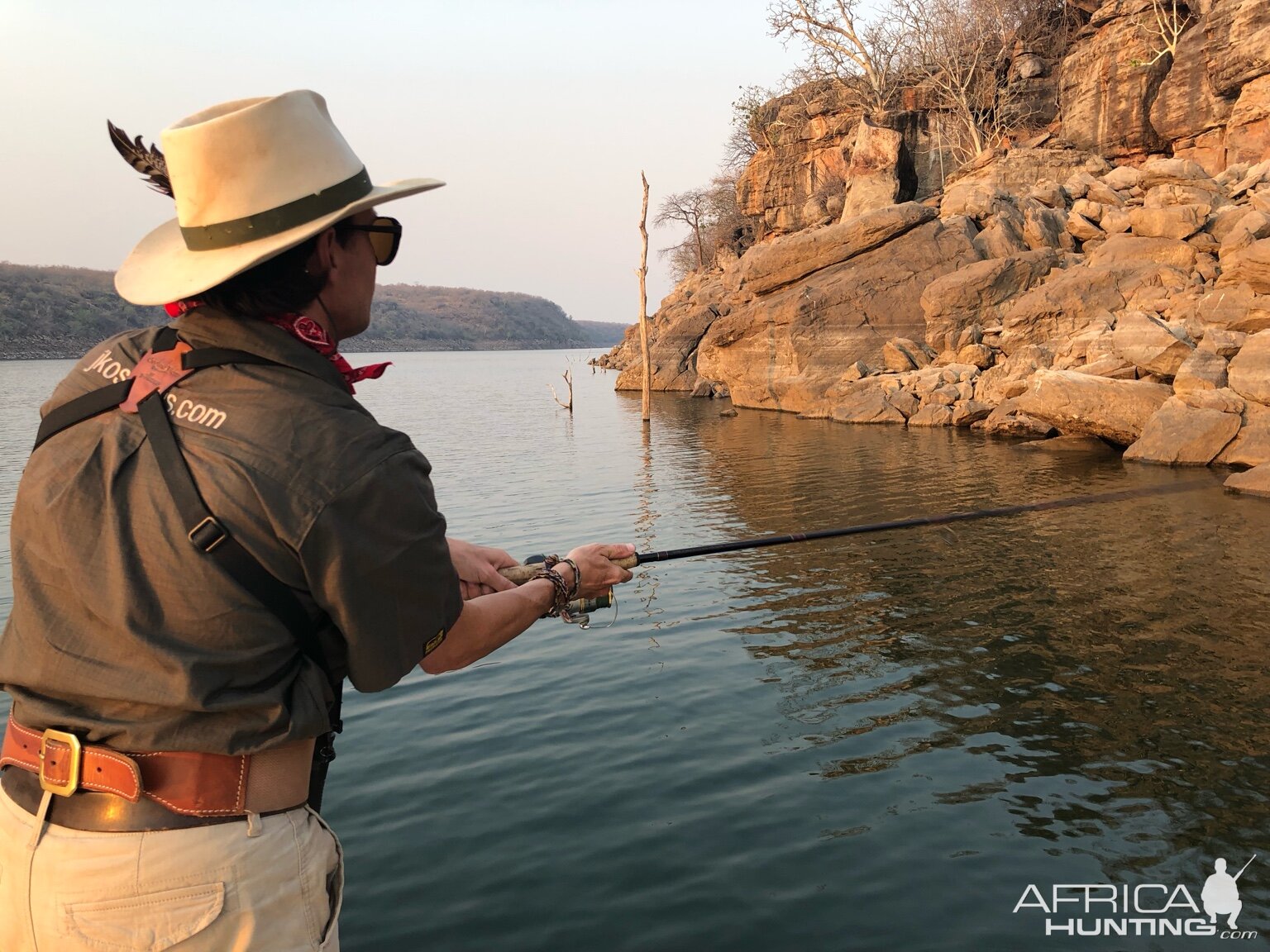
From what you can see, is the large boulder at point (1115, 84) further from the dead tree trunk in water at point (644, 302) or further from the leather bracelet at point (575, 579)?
the leather bracelet at point (575, 579)

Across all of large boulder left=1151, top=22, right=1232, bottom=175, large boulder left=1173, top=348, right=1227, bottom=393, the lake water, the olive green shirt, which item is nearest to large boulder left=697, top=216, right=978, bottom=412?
large boulder left=1151, top=22, right=1232, bottom=175

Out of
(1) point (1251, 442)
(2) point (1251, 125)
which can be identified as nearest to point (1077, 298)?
(1) point (1251, 442)

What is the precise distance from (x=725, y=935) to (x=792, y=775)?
1831mm

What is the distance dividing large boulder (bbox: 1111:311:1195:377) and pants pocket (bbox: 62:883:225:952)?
21149mm

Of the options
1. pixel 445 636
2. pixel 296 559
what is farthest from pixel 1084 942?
pixel 296 559

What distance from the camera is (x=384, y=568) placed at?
197 centimetres

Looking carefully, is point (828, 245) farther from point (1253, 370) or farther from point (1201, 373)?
point (1253, 370)

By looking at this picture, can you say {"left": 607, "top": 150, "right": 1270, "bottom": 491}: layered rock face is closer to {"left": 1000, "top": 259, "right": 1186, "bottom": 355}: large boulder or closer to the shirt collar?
{"left": 1000, "top": 259, "right": 1186, "bottom": 355}: large boulder

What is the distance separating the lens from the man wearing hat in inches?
75.7

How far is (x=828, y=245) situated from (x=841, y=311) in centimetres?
300

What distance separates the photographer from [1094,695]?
759cm

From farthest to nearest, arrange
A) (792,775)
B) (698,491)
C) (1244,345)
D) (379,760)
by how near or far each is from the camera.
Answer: (698,491)
(1244,345)
(379,760)
(792,775)

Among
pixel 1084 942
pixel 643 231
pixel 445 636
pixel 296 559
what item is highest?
pixel 643 231

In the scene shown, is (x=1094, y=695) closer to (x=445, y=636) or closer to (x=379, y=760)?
(x=379, y=760)
